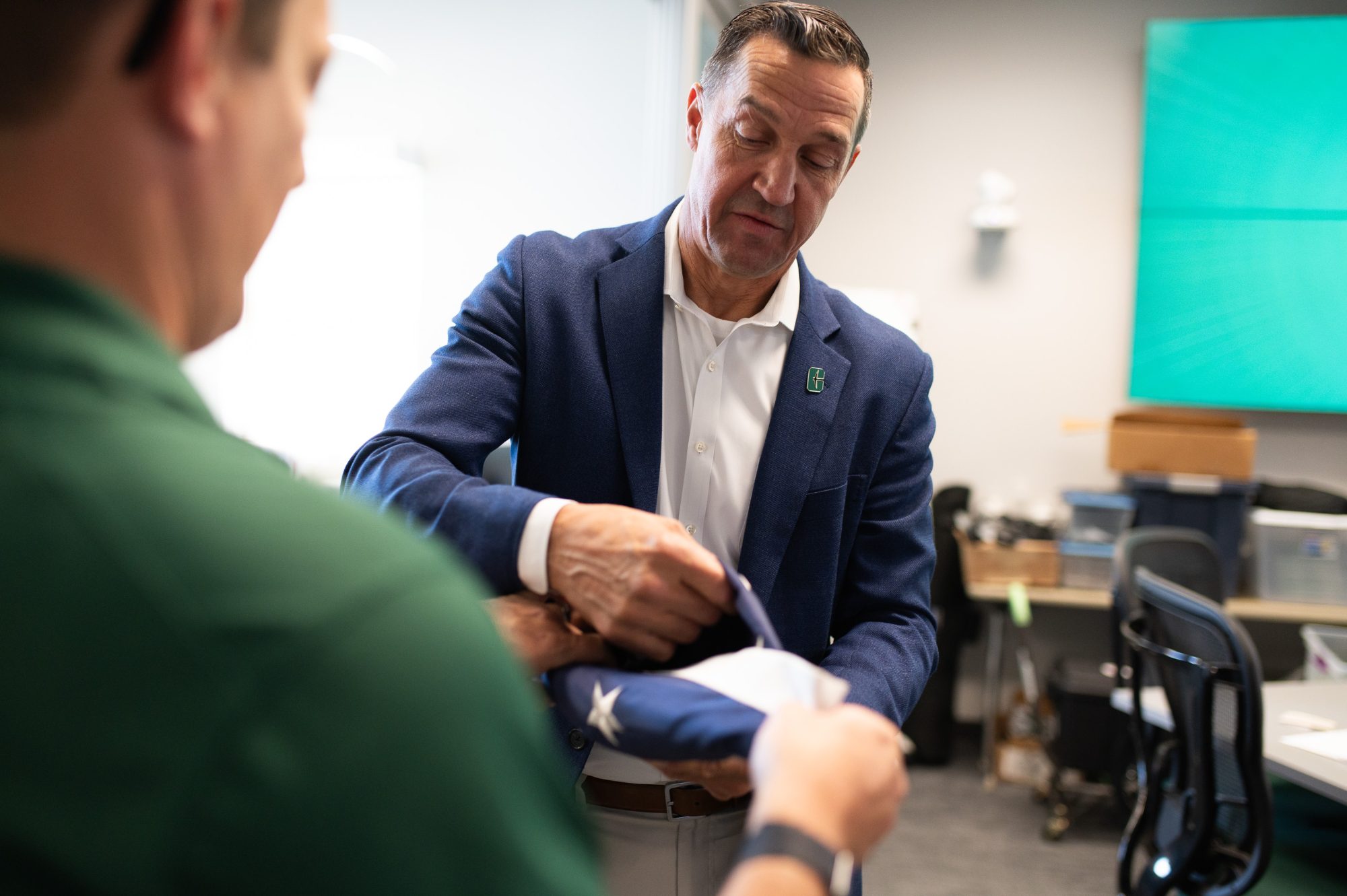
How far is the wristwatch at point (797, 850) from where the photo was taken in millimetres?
569

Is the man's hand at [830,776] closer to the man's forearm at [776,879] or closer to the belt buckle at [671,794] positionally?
the man's forearm at [776,879]

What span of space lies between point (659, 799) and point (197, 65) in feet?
3.64

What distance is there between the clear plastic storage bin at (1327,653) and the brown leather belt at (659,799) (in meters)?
2.54

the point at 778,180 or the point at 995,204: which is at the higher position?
the point at 995,204

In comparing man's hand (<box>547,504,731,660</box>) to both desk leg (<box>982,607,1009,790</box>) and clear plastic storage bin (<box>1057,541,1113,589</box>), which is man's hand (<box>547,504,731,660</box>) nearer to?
clear plastic storage bin (<box>1057,541,1113,589</box>)

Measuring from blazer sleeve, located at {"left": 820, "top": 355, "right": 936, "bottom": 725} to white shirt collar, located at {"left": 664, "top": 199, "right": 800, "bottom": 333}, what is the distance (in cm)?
21

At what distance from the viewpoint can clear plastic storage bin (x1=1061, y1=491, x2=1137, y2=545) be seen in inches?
177

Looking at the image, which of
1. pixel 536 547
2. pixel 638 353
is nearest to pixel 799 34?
pixel 638 353

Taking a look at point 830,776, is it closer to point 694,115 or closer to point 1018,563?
point 694,115

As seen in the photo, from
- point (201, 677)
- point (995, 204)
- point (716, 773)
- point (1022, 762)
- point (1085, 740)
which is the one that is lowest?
point (1022, 762)

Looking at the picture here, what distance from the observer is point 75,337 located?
1.40 ft

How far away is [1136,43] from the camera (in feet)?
16.0

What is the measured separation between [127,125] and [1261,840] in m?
2.52

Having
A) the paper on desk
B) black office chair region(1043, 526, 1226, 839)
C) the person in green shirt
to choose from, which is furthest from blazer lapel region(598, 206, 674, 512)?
black office chair region(1043, 526, 1226, 839)
